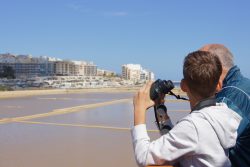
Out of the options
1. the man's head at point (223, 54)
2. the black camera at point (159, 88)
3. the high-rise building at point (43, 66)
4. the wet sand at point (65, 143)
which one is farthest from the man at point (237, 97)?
the high-rise building at point (43, 66)

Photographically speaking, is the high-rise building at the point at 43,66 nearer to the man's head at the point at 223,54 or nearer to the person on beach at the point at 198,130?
the man's head at the point at 223,54

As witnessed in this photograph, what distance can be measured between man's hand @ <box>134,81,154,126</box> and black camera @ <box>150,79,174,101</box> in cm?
2

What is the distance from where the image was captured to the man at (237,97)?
148 centimetres

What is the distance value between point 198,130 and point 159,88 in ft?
1.03

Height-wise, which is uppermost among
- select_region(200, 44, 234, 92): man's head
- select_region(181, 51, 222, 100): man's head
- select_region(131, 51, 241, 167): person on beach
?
select_region(200, 44, 234, 92): man's head

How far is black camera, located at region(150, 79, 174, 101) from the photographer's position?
156 centimetres

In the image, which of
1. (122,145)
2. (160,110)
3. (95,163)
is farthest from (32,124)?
(160,110)

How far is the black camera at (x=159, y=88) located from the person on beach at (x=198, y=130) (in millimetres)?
90

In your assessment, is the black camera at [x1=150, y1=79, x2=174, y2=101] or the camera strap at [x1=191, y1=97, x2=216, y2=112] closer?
the camera strap at [x1=191, y1=97, x2=216, y2=112]

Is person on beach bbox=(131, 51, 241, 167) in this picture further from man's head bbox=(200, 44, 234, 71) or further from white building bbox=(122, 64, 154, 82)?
white building bbox=(122, 64, 154, 82)

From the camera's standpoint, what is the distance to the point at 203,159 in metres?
1.37

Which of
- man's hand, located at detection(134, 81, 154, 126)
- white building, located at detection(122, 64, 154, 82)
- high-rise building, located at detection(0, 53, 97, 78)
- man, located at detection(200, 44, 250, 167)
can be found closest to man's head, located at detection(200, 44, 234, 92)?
man, located at detection(200, 44, 250, 167)

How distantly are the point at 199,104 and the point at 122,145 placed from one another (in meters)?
4.25

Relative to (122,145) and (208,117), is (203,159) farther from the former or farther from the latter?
(122,145)
